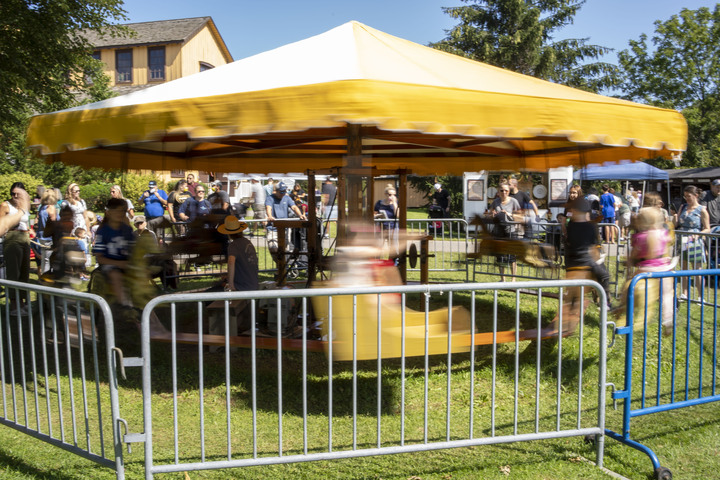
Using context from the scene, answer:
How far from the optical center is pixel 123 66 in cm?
4600

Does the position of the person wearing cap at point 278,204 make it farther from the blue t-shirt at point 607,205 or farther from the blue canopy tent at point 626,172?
the blue canopy tent at point 626,172

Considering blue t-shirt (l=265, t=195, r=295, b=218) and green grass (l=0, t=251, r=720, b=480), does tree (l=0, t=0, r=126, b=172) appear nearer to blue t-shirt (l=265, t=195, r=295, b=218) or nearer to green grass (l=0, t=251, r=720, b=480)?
blue t-shirt (l=265, t=195, r=295, b=218)

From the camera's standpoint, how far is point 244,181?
2936 cm

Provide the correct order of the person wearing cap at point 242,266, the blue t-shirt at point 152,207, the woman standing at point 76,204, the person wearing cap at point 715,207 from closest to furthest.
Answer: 1. the person wearing cap at point 242,266
2. the woman standing at point 76,204
3. the person wearing cap at point 715,207
4. the blue t-shirt at point 152,207

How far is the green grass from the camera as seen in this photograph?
376 centimetres

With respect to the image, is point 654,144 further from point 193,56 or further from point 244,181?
point 193,56

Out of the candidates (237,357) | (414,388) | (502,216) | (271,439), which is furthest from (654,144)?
(502,216)

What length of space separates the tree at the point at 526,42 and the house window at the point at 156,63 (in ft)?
75.2

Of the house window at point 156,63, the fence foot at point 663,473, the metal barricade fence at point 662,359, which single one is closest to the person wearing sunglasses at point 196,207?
the metal barricade fence at point 662,359

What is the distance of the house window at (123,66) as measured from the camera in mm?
45812

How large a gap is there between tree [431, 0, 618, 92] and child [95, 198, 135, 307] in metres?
28.8

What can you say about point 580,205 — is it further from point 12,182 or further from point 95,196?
point 95,196

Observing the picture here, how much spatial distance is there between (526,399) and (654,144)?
7.79 ft

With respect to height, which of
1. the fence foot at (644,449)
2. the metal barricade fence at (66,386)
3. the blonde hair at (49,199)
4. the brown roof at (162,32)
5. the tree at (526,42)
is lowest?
the fence foot at (644,449)
